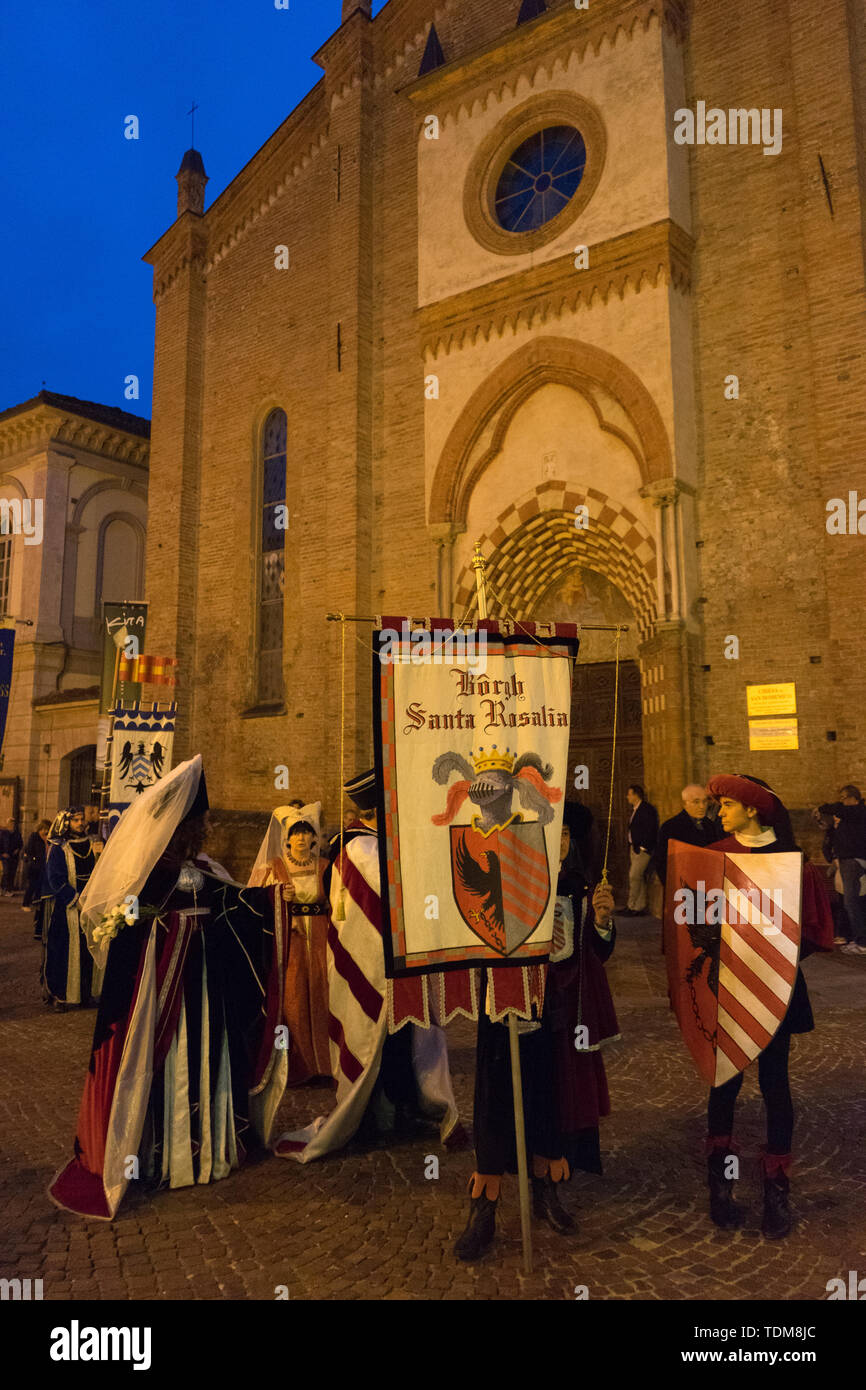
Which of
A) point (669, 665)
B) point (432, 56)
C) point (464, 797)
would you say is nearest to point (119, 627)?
point (669, 665)

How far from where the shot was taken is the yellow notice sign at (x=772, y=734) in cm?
1019

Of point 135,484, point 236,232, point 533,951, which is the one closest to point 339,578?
point 236,232

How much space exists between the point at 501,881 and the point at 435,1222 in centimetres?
152

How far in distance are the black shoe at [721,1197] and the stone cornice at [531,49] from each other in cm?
1288

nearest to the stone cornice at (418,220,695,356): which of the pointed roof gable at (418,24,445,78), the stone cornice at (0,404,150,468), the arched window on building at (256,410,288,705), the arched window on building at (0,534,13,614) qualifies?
the arched window on building at (256,410,288,705)

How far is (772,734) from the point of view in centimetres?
1030

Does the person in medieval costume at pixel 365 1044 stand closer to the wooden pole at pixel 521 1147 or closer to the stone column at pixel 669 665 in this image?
the wooden pole at pixel 521 1147

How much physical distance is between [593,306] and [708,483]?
2804 mm

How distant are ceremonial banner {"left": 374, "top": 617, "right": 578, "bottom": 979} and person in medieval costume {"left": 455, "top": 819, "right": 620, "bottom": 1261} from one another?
311 millimetres

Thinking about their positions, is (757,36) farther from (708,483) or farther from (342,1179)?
(342,1179)

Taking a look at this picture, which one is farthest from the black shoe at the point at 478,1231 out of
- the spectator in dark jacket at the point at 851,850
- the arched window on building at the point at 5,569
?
the arched window on building at the point at 5,569

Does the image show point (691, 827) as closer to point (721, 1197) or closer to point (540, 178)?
point (721, 1197)

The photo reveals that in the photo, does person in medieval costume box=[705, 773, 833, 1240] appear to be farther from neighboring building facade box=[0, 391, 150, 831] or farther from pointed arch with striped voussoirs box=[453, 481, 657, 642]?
neighboring building facade box=[0, 391, 150, 831]

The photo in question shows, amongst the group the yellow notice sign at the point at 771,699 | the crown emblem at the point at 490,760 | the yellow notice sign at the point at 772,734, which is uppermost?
the yellow notice sign at the point at 771,699
